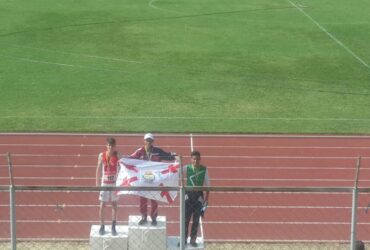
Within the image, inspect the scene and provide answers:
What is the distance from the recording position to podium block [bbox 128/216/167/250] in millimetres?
10055

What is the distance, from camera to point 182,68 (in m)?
24.9

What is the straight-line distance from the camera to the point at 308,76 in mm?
24281

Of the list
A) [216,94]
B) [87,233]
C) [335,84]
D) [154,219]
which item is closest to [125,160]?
[154,219]

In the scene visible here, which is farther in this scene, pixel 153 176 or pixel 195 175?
pixel 195 175

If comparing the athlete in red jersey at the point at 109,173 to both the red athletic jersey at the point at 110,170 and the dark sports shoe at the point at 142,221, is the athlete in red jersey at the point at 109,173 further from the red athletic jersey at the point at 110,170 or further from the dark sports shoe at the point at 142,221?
the dark sports shoe at the point at 142,221

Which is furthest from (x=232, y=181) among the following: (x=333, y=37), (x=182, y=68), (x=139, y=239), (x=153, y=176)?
(x=333, y=37)

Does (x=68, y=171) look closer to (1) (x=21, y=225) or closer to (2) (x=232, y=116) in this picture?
(1) (x=21, y=225)

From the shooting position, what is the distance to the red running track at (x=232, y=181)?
12297 mm

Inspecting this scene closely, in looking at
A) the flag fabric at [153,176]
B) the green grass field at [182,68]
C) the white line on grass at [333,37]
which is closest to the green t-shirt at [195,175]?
the flag fabric at [153,176]

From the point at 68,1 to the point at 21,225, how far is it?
94.1 feet

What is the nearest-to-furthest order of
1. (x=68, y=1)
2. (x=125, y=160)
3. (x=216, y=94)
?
1. (x=125, y=160)
2. (x=216, y=94)
3. (x=68, y=1)

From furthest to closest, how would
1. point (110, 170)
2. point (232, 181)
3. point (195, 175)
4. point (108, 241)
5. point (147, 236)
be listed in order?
point (232, 181) < point (110, 170) < point (195, 175) < point (108, 241) < point (147, 236)

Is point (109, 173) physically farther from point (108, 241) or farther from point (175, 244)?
point (175, 244)

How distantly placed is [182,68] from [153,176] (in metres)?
15.2
